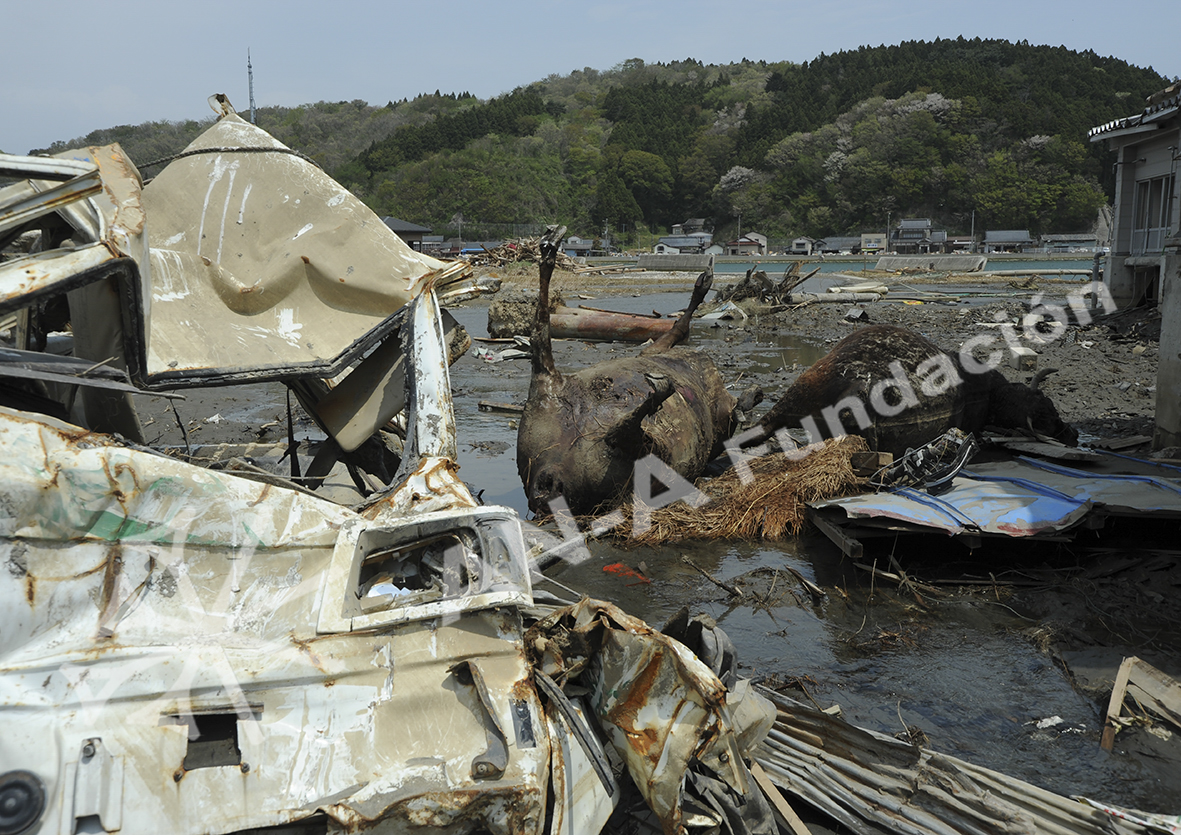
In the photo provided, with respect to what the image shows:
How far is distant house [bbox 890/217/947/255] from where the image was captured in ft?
227

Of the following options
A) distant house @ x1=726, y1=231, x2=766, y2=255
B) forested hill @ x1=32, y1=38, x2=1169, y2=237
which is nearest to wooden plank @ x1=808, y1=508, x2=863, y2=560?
forested hill @ x1=32, y1=38, x2=1169, y2=237

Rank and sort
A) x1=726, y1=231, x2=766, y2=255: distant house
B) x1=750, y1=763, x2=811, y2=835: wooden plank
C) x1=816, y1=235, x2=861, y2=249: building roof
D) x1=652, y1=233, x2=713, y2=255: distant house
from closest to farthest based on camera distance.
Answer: x1=750, y1=763, x2=811, y2=835: wooden plank → x1=652, y1=233, x2=713, y2=255: distant house → x1=816, y1=235, x2=861, y2=249: building roof → x1=726, y1=231, x2=766, y2=255: distant house

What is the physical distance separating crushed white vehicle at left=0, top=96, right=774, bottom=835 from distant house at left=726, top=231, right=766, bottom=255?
8164cm

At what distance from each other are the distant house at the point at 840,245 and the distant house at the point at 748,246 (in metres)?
5.43

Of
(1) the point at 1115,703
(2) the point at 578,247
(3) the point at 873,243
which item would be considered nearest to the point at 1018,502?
(1) the point at 1115,703

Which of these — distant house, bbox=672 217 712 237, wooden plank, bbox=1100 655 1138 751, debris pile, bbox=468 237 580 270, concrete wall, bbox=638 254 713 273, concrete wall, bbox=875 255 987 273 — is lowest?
wooden plank, bbox=1100 655 1138 751

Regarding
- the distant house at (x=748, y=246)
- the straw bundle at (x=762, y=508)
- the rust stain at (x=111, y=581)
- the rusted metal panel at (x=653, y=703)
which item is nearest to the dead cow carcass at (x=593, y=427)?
the straw bundle at (x=762, y=508)

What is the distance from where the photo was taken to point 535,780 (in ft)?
6.70

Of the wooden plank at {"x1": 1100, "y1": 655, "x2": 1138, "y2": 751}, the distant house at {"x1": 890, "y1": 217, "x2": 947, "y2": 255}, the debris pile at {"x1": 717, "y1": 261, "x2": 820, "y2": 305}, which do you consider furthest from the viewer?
the distant house at {"x1": 890, "y1": 217, "x2": 947, "y2": 255}

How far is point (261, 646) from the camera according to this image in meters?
2.12

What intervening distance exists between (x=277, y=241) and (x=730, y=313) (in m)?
17.3

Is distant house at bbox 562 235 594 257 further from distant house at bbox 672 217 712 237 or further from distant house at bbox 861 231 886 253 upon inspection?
distant house at bbox 861 231 886 253

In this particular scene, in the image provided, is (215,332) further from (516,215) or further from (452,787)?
(516,215)

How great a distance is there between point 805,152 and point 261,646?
10227cm
